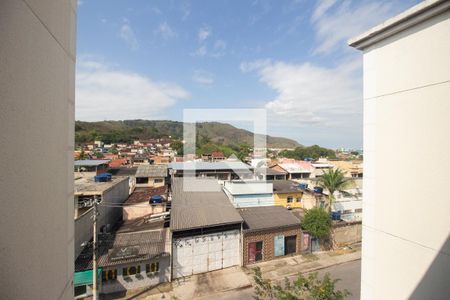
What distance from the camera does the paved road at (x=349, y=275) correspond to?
1015 cm

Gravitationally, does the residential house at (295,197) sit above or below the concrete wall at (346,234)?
above

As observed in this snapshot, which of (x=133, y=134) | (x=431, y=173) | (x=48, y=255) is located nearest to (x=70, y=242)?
(x=48, y=255)

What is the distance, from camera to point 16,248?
3.18ft

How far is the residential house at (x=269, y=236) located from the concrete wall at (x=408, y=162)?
402 inches

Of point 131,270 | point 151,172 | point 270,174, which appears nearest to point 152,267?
point 131,270

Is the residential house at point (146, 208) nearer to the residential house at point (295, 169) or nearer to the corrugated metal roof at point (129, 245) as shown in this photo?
the corrugated metal roof at point (129, 245)

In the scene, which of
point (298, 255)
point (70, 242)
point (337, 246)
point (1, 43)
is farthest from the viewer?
point (337, 246)

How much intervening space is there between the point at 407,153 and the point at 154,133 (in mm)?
106972

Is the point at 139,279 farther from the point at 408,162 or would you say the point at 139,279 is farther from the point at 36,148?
the point at 408,162

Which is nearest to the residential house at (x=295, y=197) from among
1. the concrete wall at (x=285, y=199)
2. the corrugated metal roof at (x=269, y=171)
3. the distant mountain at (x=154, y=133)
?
the concrete wall at (x=285, y=199)

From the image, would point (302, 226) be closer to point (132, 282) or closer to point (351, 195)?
point (351, 195)

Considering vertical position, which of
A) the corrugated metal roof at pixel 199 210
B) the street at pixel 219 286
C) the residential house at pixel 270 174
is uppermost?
the residential house at pixel 270 174

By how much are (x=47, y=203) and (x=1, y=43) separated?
866mm

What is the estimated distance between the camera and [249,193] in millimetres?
16609
